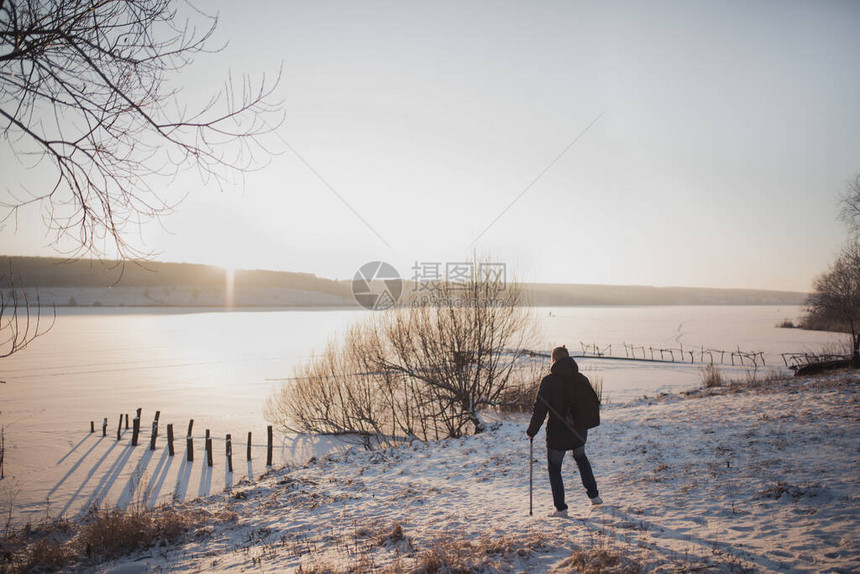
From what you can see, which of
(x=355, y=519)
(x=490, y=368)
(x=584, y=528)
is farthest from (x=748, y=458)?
(x=490, y=368)

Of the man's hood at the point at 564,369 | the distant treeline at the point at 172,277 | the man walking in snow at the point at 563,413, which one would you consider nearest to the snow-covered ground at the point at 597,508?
the man walking in snow at the point at 563,413

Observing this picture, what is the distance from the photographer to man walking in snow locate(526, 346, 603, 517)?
17.6 ft

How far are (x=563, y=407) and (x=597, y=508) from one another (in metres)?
1.74

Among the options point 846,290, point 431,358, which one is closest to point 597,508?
point 431,358

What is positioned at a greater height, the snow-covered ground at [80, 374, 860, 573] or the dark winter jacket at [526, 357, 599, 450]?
the dark winter jacket at [526, 357, 599, 450]

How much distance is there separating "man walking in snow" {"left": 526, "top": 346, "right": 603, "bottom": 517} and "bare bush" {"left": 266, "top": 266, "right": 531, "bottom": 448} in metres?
8.02

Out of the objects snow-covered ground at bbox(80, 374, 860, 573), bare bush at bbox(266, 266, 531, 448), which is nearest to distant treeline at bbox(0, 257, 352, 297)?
bare bush at bbox(266, 266, 531, 448)

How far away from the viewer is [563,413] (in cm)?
539

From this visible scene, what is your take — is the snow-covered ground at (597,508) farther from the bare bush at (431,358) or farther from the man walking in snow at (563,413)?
the bare bush at (431,358)

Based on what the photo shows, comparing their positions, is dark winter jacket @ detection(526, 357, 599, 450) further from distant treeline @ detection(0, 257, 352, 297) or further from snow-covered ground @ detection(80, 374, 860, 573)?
distant treeline @ detection(0, 257, 352, 297)

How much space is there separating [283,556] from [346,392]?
12.7 metres

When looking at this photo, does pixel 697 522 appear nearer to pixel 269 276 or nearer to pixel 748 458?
pixel 748 458

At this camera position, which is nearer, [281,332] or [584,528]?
[584,528]

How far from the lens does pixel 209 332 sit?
64250 mm
